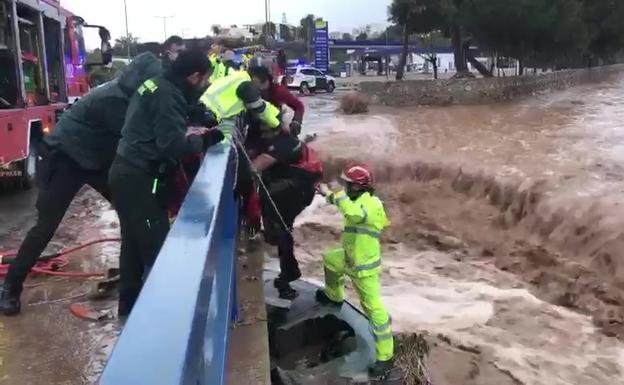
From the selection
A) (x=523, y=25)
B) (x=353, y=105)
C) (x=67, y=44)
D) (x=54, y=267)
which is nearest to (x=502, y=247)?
(x=54, y=267)

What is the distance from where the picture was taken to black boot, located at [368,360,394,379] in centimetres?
455

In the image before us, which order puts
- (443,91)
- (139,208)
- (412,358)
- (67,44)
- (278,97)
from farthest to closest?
1. (443,91)
2. (67,44)
3. (278,97)
4. (412,358)
5. (139,208)

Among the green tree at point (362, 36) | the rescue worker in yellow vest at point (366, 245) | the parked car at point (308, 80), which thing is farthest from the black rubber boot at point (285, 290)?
the green tree at point (362, 36)

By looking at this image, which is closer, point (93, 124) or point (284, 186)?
point (93, 124)

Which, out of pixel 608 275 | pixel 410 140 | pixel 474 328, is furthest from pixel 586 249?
pixel 410 140

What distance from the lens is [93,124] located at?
15.3ft

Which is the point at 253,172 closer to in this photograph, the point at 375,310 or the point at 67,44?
the point at 375,310

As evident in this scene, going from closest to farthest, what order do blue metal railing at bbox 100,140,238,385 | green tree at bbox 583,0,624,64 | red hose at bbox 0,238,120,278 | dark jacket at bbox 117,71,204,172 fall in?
blue metal railing at bbox 100,140,238,385
dark jacket at bbox 117,71,204,172
red hose at bbox 0,238,120,278
green tree at bbox 583,0,624,64

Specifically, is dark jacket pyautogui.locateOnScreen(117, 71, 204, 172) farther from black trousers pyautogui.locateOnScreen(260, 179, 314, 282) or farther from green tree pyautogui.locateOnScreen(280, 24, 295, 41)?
green tree pyautogui.locateOnScreen(280, 24, 295, 41)

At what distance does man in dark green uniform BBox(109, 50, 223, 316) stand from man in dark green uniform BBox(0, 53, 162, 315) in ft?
1.82

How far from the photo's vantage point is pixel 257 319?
420cm

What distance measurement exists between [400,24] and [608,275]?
26.8 metres

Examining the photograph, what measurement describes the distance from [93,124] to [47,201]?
0.56 meters

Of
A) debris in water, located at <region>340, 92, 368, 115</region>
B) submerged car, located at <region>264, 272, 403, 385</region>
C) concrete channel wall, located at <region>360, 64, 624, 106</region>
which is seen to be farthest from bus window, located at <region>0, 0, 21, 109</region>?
concrete channel wall, located at <region>360, 64, 624, 106</region>
